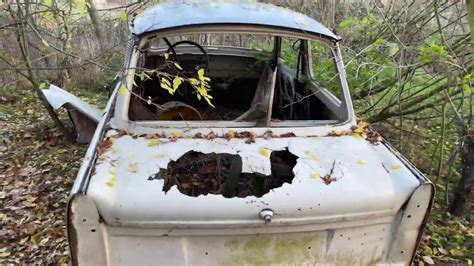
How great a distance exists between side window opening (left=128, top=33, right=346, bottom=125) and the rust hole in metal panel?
15.5 inches

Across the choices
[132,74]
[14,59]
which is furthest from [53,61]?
[132,74]

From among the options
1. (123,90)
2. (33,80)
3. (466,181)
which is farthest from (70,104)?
(466,181)

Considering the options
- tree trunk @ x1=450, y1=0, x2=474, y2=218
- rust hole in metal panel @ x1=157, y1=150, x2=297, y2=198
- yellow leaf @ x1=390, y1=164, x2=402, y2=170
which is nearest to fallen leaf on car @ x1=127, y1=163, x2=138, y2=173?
rust hole in metal panel @ x1=157, y1=150, x2=297, y2=198

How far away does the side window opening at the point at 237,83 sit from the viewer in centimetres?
308

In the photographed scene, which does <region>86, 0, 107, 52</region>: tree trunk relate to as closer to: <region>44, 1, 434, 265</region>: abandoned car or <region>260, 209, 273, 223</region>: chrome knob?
<region>44, 1, 434, 265</region>: abandoned car

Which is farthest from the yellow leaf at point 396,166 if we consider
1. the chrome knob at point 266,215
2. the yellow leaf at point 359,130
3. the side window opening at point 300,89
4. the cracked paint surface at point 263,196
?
the side window opening at point 300,89

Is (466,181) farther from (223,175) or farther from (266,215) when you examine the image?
(266,215)

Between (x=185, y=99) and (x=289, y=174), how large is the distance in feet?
7.69

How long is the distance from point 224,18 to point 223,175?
3.66 feet

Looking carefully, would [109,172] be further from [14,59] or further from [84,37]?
[84,37]

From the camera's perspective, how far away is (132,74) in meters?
2.81

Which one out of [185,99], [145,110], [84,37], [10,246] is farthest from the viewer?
[84,37]

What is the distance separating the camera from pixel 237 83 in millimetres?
4961

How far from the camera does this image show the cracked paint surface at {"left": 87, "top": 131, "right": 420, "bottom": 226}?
1.96 metres
